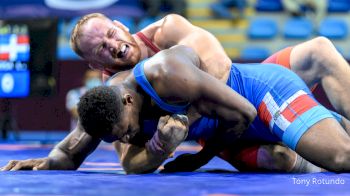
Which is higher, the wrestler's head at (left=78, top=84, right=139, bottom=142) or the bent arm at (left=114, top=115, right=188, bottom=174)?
the wrestler's head at (left=78, top=84, right=139, bottom=142)

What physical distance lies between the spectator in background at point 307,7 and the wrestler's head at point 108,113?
6.95 metres

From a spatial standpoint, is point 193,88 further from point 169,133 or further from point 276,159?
point 276,159

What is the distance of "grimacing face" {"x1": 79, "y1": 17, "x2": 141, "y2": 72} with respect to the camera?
315 centimetres

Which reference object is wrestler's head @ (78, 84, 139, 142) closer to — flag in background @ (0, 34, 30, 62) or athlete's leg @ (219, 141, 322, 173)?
athlete's leg @ (219, 141, 322, 173)

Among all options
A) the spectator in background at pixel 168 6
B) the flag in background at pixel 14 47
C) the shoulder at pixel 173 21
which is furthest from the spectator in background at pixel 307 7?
the shoulder at pixel 173 21

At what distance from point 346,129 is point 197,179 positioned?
100cm

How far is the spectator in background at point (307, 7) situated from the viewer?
9.07m

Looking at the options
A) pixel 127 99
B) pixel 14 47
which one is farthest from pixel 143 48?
pixel 14 47

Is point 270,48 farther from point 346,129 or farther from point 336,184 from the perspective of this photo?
point 336,184

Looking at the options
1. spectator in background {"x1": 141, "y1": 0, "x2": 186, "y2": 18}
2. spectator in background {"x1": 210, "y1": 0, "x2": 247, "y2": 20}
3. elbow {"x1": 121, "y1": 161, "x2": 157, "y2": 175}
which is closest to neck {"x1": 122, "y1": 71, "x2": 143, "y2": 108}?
elbow {"x1": 121, "y1": 161, "x2": 157, "y2": 175}

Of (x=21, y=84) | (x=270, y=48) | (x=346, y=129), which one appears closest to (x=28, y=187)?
(x=346, y=129)

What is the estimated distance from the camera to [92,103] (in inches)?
97.3

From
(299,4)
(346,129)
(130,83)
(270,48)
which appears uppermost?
(130,83)

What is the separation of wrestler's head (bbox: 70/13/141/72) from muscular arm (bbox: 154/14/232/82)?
0.20 meters
